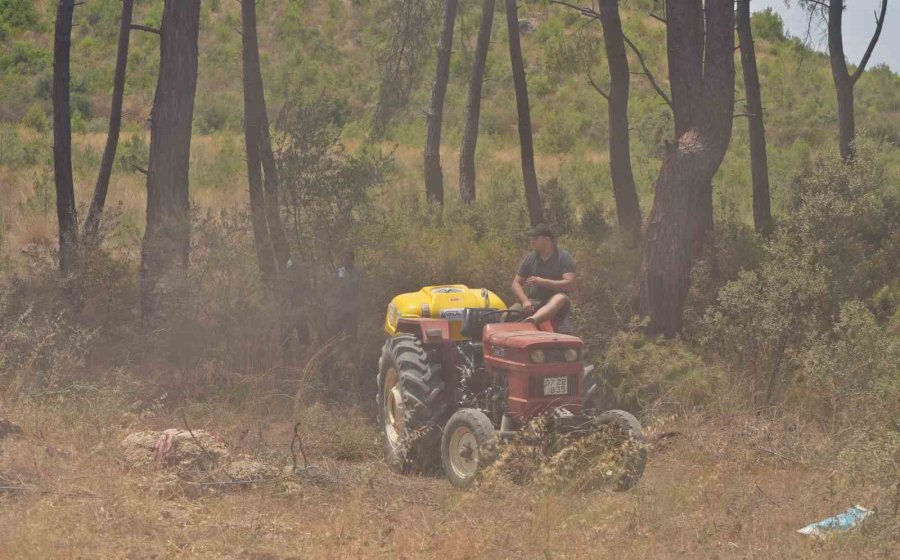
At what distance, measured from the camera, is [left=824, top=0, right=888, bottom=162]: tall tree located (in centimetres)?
1673

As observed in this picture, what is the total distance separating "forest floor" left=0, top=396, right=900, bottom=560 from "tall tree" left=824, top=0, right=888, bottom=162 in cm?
950

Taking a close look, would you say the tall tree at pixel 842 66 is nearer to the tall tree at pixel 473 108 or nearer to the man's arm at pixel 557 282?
the tall tree at pixel 473 108

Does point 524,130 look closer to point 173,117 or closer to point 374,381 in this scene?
point 173,117

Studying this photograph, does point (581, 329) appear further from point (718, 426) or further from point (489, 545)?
point (489, 545)

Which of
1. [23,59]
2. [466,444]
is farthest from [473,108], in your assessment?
[23,59]

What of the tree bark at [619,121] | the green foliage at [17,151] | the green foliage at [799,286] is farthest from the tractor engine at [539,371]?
the green foliage at [17,151]

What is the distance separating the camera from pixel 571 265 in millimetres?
9242

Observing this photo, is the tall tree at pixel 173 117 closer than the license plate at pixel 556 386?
No

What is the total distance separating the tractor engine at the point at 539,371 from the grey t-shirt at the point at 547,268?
1.23 m

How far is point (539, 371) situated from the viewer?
7805mm

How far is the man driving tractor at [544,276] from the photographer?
8766 mm

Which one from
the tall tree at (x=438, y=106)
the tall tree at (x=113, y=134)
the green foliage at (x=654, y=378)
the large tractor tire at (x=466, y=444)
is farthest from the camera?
the tall tree at (x=438, y=106)

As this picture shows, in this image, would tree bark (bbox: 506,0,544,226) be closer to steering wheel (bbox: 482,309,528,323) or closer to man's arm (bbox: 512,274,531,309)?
man's arm (bbox: 512,274,531,309)

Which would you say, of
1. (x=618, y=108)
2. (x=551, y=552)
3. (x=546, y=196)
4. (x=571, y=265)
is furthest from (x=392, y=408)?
(x=546, y=196)
